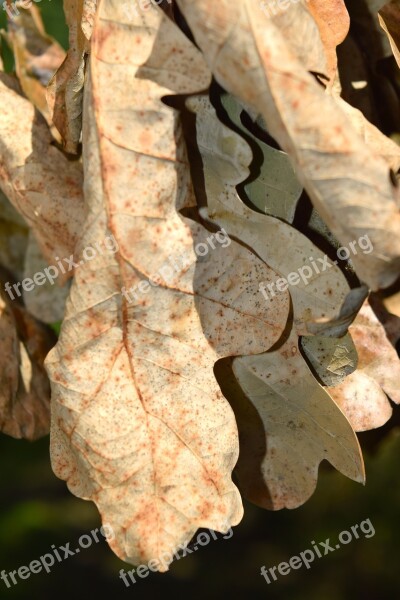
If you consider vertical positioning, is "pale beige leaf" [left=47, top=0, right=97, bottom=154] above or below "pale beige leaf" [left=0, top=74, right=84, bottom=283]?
above

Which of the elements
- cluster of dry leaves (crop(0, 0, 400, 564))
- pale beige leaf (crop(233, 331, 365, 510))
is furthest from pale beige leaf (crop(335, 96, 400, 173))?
pale beige leaf (crop(233, 331, 365, 510))

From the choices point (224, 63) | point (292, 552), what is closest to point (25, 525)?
point (292, 552)

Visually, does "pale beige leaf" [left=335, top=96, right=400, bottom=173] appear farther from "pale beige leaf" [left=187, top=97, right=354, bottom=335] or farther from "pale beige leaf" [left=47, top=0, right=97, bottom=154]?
"pale beige leaf" [left=47, top=0, right=97, bottom=154]

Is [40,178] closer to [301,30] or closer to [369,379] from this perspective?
[301,30]

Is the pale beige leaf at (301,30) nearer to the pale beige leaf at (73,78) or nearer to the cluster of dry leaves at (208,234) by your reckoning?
the cluster of dry leaves at (208,234)

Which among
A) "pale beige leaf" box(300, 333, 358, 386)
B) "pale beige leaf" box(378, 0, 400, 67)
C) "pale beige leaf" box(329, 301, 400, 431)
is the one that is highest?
"pale beige leaf" box(378, 0, 400, 67)

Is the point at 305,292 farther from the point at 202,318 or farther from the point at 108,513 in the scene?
the point at 108,513

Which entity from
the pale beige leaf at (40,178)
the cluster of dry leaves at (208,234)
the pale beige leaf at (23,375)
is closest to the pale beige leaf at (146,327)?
the cluster of dry leaves at (208,234)
